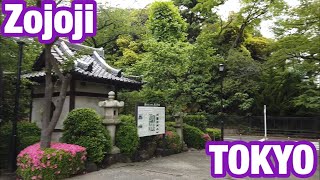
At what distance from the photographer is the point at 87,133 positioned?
10.3 metres

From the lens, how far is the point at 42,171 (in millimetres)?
8438

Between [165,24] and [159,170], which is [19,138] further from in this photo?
[165,24]

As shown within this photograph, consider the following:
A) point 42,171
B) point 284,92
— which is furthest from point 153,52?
point 284,92

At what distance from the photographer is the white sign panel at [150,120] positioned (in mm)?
12391

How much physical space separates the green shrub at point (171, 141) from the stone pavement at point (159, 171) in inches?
40.1

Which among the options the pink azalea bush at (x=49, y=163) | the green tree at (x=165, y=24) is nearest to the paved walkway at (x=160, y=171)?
the pink azalea bush at (x=49, y=163)

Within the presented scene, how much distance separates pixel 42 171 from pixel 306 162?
6940 mm

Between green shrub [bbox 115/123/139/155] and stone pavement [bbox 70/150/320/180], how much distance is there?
0.58 metres

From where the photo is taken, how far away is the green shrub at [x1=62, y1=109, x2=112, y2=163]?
1016 centimetres

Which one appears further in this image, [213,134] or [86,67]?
[213,134]

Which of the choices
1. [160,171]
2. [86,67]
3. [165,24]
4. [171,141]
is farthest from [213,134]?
[86,67]

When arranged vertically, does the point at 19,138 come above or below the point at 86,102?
below

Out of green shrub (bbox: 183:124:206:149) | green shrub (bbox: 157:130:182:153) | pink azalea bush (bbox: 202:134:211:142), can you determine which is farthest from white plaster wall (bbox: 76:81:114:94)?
pink azalea bush (bbox: 202:134:211:142)

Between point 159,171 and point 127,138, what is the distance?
1.99m
